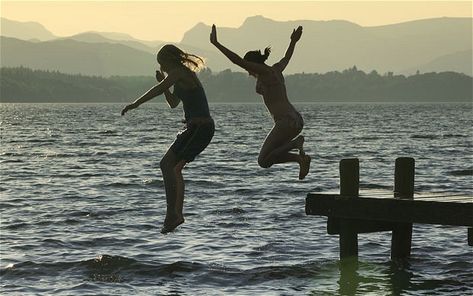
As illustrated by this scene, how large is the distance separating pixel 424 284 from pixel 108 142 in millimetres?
71230

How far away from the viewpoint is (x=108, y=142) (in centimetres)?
8938

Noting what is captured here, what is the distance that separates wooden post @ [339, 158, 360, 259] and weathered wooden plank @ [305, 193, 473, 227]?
18cm

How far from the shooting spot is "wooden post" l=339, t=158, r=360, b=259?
58.7ft

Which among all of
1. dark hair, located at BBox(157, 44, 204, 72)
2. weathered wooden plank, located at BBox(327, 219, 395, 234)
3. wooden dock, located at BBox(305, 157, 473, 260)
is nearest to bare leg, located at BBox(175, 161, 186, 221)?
dark hair, located at BBox(157, 44, 204, 72)

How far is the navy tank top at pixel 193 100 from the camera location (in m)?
12.7

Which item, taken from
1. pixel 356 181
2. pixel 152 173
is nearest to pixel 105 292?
pixel 356 181

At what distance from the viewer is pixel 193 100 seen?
41.8 ft

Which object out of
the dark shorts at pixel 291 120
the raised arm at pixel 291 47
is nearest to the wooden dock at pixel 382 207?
the dark shorts at pixel 291 120

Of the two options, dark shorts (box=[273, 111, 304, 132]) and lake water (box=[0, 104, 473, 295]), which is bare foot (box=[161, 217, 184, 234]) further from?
lake water (box=[0, 104, 473, 295])

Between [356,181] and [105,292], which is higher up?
[356,181]

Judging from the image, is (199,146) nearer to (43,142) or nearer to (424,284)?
(424,284)

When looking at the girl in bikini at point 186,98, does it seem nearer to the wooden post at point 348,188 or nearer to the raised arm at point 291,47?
the raised arm at point 291,47

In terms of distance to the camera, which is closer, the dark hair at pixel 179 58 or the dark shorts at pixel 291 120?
the dark hair at pixel 179 58

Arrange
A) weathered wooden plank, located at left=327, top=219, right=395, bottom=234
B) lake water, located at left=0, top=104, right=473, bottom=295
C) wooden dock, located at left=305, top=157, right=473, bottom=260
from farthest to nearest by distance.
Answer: lake water, located at left=0, top=104, right=473, bottom=295 → weathered wooden plank, located at left=327, top=219, right=395, bottom=234 → wooden dock, located at left=305, top=157, right=473, bottom=260
